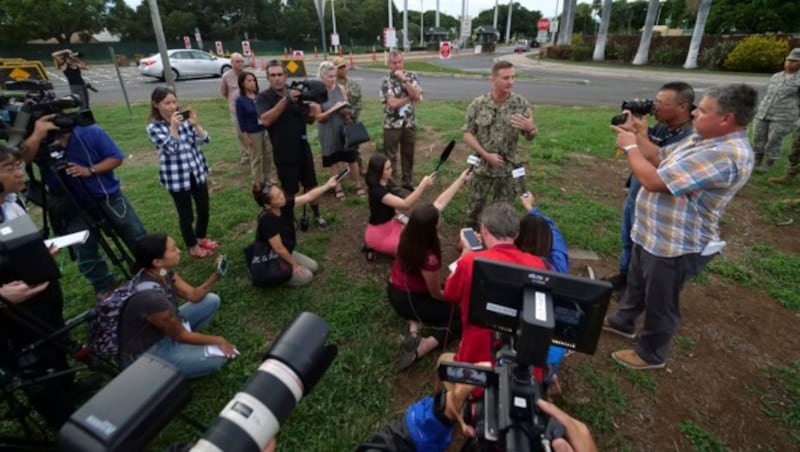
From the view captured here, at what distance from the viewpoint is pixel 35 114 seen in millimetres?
2707

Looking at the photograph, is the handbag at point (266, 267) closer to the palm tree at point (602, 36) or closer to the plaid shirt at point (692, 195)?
the plaid shirt at point (692, 195)

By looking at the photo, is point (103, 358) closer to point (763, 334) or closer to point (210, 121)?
point (763, 334)

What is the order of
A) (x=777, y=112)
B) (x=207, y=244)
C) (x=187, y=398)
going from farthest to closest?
(x=777, y=112)
(x=207, y=244)
(x=187, y=398)

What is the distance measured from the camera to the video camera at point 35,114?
264 centimetres

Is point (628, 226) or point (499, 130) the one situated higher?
point (499, 130)

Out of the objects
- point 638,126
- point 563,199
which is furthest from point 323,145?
point 638,126

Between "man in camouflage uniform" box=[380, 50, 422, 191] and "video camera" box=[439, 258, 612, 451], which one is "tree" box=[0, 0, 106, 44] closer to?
"man in camouflage uniform" box=[380, 50, 422, 191]

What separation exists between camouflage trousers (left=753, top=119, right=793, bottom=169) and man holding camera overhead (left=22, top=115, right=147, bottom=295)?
8.57m

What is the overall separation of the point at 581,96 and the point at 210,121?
11920mm

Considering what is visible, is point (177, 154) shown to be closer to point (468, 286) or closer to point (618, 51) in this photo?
point (468, 286)

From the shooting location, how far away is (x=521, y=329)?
1.21 m

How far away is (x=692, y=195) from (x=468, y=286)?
1501 mm

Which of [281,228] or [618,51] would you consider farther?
[618,51]

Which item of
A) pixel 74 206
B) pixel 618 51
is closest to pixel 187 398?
pixel 74 206
